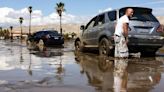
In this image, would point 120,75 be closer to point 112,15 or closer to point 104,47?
point 104,47

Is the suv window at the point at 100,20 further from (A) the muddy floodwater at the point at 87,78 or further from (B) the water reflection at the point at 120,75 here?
(A) the muddy floodwater at the point at 87,78

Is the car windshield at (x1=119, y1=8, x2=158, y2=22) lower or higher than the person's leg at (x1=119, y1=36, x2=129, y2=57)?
higher

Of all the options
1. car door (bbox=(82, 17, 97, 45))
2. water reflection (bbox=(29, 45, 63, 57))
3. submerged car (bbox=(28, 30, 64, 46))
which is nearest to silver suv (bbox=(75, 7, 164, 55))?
car door (bbox=(82, 17, 97, 45))

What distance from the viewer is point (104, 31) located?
15.5 metres

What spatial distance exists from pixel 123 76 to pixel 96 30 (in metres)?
7.21

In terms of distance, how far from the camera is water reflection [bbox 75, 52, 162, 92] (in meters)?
7.78

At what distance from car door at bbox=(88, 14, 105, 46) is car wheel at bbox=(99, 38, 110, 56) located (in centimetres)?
56

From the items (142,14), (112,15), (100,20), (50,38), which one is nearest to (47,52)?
(100,20)

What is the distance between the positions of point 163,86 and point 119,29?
19.2 ft

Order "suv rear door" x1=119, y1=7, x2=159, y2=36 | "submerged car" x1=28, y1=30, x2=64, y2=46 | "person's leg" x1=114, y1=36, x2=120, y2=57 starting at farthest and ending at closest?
"submerged car" x1=28, y1=30, x2=64, y2=46, "suv rear door" x1=119, y1=7, x2=159, y2=36, "person's leg" x1=114, y1=36, x2=120, y2=57

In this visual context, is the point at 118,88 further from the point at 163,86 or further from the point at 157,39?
the point at 157,39

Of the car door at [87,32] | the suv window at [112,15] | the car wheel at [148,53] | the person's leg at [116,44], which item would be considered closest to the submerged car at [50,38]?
the car door at [87,32]

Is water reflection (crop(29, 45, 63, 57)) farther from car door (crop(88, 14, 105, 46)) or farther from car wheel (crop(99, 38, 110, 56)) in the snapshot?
car wheel (crop(99, 38, 110, 56))

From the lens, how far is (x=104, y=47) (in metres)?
15.4
